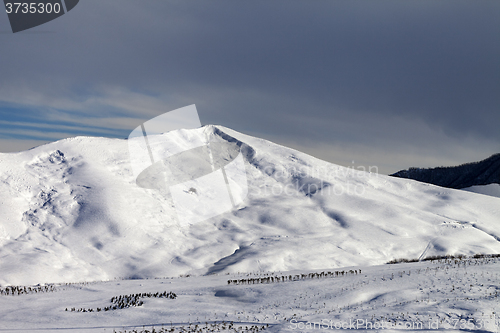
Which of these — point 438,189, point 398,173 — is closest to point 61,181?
point 438,189

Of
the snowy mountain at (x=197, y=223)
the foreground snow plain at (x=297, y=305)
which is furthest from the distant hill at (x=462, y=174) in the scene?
the foreground snow plain at (x=297, y=305)

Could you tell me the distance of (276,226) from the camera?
143ft

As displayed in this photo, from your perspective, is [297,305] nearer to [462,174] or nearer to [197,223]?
[197,223]

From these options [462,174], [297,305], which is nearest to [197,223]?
[297,305]

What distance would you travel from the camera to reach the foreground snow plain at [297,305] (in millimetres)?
14234

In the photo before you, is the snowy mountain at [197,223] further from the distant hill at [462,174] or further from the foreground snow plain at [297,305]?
the distant hill at [462,174]

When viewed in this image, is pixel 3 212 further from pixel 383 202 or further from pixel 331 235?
pixel 383 202

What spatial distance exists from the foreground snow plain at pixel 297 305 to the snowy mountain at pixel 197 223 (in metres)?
9.05

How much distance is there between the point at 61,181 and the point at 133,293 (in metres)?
27.1

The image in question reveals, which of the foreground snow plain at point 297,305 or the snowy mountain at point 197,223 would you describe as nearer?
the foreground snow plain at point 297,305

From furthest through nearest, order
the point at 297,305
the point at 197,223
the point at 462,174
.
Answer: the point at 462,174, the point at 197,223, the point at 297,305

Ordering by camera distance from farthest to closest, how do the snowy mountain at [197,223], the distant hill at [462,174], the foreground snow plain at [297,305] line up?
the distant hill at [462,174] → the snowy mountain at [197,223] → the foreground snow plain at [297,305]

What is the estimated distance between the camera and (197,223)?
43344 mm

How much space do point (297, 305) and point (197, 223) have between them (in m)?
27.2
